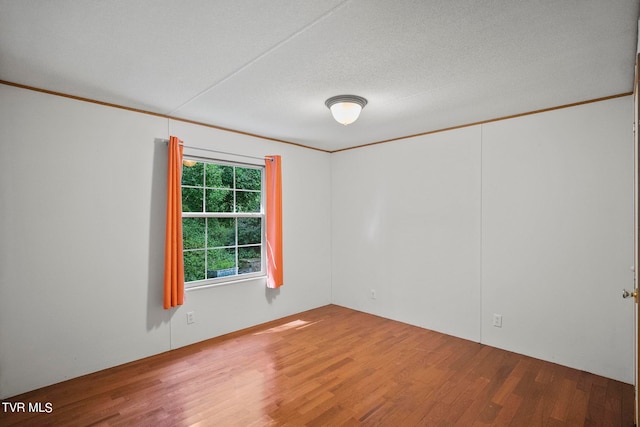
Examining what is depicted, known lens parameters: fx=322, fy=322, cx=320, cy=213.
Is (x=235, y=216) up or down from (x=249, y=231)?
up

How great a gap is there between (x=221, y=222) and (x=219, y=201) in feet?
0.81

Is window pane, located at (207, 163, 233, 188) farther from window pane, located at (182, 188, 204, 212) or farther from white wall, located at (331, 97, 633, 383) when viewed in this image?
white wall, located at (331, 97, 633, 383)

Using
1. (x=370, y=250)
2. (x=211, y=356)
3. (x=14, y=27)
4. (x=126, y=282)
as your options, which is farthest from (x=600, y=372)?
(x=14, y=27)

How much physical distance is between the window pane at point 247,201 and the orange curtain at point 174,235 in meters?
0.82

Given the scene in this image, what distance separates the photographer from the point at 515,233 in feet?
10.5

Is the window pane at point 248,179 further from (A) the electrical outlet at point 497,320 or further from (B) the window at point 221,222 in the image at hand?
(A) the electrical outlet at point 497,320

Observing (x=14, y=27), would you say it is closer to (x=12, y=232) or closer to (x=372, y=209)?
(x=12, y=232)

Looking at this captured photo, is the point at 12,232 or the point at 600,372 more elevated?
the point at 12,232

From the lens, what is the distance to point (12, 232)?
2449 mm

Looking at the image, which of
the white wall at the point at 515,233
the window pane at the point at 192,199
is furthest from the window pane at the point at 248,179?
the white wall at the point at 515,233

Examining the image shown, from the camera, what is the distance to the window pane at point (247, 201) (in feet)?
13.0

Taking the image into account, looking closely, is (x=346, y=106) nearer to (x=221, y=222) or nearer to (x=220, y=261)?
(x=221, y=222)

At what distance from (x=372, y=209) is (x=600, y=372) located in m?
2.78

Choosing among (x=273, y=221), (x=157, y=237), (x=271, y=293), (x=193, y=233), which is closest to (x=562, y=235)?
(x=273, y=221)
